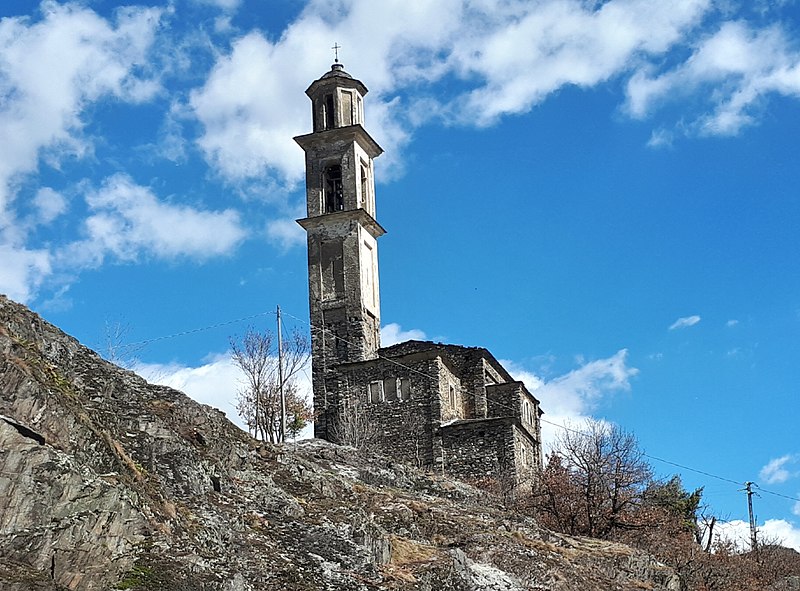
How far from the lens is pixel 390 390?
1934 inches

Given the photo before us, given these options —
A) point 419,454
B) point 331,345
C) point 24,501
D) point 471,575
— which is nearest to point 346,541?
point 471,575

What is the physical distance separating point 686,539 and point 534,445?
14091mm

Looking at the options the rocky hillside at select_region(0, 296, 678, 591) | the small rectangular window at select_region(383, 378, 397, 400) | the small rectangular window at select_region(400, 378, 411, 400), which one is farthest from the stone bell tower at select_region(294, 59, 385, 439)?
the rocky hillside at select_region(0, 296, 678, 591)

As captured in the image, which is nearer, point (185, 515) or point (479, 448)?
point (185, 515)

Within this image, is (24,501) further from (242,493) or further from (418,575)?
(418,575)

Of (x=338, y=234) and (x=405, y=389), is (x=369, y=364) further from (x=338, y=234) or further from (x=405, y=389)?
(x=338, y=234)

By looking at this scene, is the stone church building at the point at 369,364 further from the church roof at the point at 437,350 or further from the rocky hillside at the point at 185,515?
the rocky hillside at the point at 185,515

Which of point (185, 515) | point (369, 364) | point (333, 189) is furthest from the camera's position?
point (333, 189)

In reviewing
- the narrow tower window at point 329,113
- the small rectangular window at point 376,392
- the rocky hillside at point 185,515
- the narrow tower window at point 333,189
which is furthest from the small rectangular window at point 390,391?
the rocky hillside at point 185,515

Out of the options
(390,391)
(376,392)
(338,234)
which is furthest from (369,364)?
(338,234)

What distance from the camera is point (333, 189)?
53625 mm

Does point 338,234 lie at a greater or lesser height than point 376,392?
greater

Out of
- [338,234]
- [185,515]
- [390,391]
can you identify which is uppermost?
[338,234]

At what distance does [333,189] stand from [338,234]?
2.77 meters
